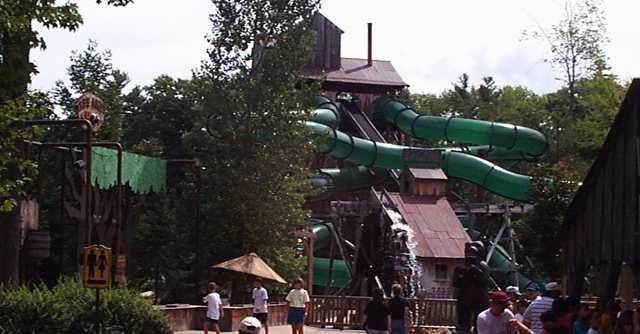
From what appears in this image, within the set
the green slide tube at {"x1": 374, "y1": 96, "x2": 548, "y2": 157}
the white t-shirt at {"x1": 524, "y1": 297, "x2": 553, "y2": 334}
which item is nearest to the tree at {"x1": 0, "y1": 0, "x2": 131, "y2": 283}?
the white t-shirt at {"x1": 524, "y1": 297, "x2": 553, "y2": 334}

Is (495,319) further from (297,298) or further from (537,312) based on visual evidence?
(297,298)

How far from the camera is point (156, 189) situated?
40.5 metres

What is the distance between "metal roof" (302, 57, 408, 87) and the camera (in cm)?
6538

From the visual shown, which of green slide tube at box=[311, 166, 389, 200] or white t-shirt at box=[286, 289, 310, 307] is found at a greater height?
green slide tube at box=[311, 166, 389, 200]

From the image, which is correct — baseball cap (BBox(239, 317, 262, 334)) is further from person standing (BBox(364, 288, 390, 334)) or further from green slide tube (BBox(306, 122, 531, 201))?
green slide tube (BBox(306, 122, 531, 201))

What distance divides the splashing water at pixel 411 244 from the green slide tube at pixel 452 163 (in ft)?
19.0

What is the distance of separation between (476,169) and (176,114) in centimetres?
1482

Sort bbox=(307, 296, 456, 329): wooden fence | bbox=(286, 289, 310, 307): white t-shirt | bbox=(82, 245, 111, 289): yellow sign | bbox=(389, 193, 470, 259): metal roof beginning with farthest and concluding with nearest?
1. bbox=(389, 193, 470, 259): metal roof
2. bbox=(307, 296, 456, 329): wooden fence
3. bbox=(286, 289, 310, 307): white t-shirt
4. bbox=(82, 245, 111, 289): yellow sign

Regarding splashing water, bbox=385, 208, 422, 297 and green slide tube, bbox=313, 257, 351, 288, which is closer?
splashing water, bbox=385, 208, 422, 297

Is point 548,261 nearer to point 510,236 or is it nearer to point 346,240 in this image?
point 510,236

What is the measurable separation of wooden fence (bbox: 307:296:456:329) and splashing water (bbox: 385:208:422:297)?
22.1 ft

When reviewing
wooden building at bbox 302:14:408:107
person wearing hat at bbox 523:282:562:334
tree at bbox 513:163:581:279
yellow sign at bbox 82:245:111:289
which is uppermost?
wooden building at bbox 302:14:408:107

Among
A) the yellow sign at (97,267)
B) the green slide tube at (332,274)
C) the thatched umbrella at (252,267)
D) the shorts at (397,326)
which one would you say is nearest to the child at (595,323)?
the shorts at (397,326)

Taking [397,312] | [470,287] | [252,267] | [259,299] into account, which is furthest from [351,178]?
[470,287]
